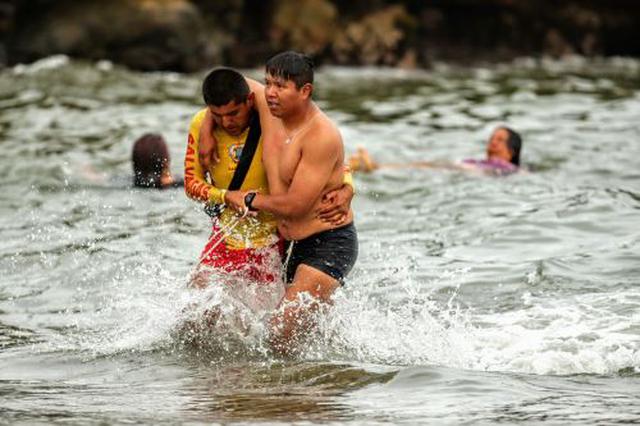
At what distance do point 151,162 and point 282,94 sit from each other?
19.1ft

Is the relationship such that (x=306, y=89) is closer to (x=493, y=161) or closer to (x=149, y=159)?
(x=149, y=159)

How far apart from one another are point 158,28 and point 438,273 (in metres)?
15.3

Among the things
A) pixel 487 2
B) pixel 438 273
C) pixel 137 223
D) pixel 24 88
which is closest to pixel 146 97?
pixel 24 88

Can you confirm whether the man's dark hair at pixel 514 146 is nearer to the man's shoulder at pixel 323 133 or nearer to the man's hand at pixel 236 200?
the man's shoulder at pixel 323 133

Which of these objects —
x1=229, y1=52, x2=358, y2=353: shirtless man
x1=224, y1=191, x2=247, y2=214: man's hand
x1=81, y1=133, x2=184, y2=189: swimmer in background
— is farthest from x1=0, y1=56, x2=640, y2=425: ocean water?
x1=224, y1=191, x2=247, y2=214: man's hand

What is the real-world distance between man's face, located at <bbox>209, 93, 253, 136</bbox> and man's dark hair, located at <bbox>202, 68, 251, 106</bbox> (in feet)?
0.14

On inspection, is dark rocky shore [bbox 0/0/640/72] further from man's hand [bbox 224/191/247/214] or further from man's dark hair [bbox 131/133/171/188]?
man's hand [bbox 224/191/247/214]

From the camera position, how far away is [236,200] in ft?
24.3

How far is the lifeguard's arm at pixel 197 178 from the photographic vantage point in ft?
24.5

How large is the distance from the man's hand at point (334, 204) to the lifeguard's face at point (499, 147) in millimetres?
7671

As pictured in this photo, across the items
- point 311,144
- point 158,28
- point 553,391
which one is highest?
point 158,28

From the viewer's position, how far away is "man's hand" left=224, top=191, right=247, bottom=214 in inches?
292

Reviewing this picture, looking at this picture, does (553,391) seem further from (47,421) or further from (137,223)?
(137,223)

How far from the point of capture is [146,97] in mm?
20797
